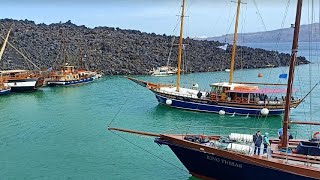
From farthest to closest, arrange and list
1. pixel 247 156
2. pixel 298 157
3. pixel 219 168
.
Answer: pixel 219 168 → pixel 247 156 → pixel 298 157

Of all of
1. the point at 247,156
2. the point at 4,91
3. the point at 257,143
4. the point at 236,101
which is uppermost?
the point at 4,91

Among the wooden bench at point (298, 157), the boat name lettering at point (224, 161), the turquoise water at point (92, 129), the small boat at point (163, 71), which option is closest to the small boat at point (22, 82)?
the turquoise water at point (92, 129)

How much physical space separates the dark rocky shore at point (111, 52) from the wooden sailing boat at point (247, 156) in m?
63.3

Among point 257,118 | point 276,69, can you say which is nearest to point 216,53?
point 276,69

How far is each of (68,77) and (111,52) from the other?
2650cm

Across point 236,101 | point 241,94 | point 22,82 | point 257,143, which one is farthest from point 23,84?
point 257,143

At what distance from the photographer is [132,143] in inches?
1297

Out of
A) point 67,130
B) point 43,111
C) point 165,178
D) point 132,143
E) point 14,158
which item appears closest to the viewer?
point 165,178

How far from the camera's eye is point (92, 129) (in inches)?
1543

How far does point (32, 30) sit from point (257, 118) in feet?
247

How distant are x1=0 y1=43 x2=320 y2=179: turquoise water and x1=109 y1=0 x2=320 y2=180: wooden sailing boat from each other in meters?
2.54

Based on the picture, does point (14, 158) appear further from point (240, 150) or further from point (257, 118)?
point (257, 118)

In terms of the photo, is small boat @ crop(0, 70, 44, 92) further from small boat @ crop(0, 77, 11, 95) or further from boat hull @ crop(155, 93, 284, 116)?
boat hull @ crop(155, 93, 284, 116)

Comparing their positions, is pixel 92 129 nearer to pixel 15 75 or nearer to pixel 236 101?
pixel 236 101
